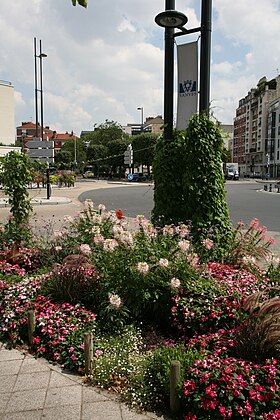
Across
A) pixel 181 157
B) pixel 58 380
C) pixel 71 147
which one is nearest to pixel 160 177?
pixel 181 157

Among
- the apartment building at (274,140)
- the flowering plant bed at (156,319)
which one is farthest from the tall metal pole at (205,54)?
the apartment building at (274,140)

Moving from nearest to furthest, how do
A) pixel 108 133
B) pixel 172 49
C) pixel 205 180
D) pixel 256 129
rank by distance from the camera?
pixel 205 180 → pixel 172 49 → pixel 108 133 → pixel 256 129

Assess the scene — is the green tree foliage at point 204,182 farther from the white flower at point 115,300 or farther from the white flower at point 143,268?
the white flower at point 115,300

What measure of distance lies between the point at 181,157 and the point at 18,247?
287 centimetres

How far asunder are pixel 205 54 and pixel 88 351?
452 centimetres

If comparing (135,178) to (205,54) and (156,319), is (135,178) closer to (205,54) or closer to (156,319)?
(205,54)

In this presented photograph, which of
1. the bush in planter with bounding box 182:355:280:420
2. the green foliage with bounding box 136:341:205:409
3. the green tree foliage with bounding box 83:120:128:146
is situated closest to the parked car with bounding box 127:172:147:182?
the green tree foliage with bounding box 83:120:128:146

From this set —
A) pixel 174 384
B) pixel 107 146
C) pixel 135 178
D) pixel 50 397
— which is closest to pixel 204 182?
pixel 174 384

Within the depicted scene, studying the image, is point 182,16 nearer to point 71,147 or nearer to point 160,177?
point 160,177

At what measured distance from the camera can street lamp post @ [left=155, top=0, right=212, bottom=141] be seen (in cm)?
494

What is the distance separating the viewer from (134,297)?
357 centimetres

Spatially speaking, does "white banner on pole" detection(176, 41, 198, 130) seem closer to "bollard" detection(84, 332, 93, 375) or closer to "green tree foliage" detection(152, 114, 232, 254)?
"green tree foliage" detection(152, 114, 232, 254)

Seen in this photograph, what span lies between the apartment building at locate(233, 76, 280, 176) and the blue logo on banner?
8124 cm

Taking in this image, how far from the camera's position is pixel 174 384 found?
248 cm
